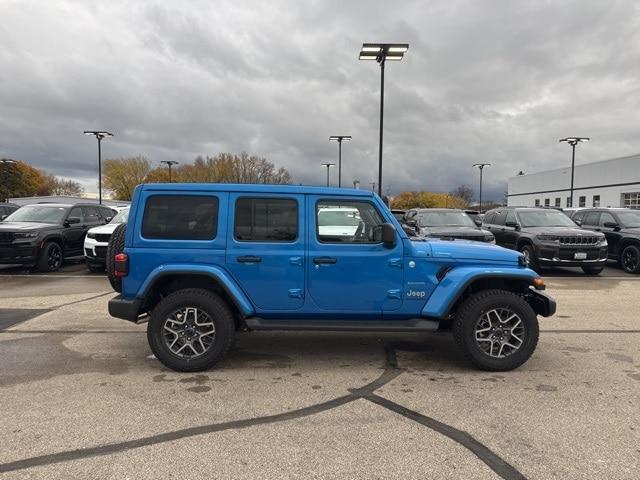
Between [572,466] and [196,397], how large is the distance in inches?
114

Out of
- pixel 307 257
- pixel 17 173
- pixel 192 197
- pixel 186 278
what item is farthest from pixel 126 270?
pixel 17 173

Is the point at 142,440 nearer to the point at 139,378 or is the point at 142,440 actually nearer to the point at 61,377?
the point at 139,378

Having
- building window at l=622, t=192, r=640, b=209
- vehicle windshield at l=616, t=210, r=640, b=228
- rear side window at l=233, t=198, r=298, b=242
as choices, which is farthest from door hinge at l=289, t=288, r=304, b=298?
building window at l=622, t=192, r=640, b=209

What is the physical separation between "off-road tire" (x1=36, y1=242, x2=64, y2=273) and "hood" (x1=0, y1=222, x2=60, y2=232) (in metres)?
0.43

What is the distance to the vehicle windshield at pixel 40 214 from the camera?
41.2 feet

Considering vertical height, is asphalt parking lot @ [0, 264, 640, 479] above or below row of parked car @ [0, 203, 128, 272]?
below

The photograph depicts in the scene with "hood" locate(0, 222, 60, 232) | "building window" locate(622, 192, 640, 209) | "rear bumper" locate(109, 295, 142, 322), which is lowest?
"rear bumper" locate(109, 295, 142, 322)

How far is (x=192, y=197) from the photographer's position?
4840mm

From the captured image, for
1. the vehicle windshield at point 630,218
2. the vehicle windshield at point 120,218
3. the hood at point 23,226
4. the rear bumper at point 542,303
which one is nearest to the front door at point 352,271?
the rear bumper at point 542,303

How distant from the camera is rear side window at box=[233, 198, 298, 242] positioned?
15.8 feet

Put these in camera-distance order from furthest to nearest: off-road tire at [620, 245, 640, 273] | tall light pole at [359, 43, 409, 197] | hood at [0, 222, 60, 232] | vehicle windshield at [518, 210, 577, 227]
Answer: tall light pole at [359, 43, 409, 197]
vehicle windshield at [518, 210, 577, 227]
off-road tire at [620, 245, 640, 273]
hood at [0, 222, 60, 232]

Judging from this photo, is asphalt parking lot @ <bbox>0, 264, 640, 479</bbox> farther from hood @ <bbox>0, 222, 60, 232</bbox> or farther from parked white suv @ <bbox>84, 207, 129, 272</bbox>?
hood @ <bbox>0, 222, 60, 232</bbox>

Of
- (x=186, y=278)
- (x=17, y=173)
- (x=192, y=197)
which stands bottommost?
(x=186, y=278)

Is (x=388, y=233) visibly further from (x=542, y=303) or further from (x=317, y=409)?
(x=542, y=303)
